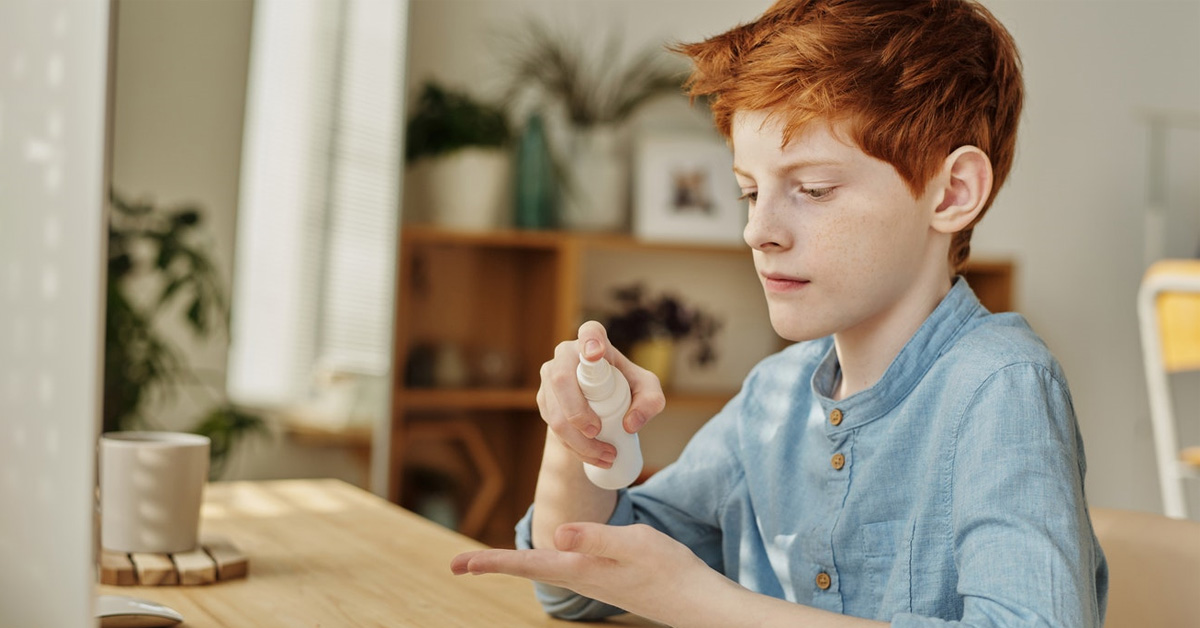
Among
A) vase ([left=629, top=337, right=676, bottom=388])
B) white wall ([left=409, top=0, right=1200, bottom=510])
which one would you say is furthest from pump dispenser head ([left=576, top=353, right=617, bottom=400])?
white wall ([left=409, top=0, right=1200, bottom=510])

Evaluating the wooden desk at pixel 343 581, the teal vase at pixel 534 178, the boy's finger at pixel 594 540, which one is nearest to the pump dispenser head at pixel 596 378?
the boy's finger at pixel 594 540

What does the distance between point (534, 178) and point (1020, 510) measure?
2.76m

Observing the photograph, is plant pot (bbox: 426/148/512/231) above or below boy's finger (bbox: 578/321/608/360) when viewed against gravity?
above

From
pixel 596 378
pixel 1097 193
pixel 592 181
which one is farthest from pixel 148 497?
pixel 1097 193

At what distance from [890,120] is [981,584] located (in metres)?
0.35

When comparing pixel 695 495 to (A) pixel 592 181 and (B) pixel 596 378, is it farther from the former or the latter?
(A) pixel 592 181

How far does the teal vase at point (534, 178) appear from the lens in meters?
3.34

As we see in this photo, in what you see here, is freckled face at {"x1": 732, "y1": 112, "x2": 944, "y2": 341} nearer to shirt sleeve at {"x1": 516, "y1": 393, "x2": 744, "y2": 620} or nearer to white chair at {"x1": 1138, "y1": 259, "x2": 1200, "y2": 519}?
shirt sleeve at {"x1": 516, "y1": 393, "x2": 744, "y2": 620}

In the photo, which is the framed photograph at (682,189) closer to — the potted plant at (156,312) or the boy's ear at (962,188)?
the potted plant at (156,312)

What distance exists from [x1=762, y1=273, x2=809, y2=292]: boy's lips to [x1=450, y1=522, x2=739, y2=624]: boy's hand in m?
0.24

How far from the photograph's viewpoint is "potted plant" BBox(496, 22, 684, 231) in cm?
343

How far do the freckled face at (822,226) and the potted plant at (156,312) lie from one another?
2.05 metres

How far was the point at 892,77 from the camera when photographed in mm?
871

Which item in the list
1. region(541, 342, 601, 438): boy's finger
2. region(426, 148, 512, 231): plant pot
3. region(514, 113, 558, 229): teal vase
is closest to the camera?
region(541, 342, 601, 438): boy's finger
